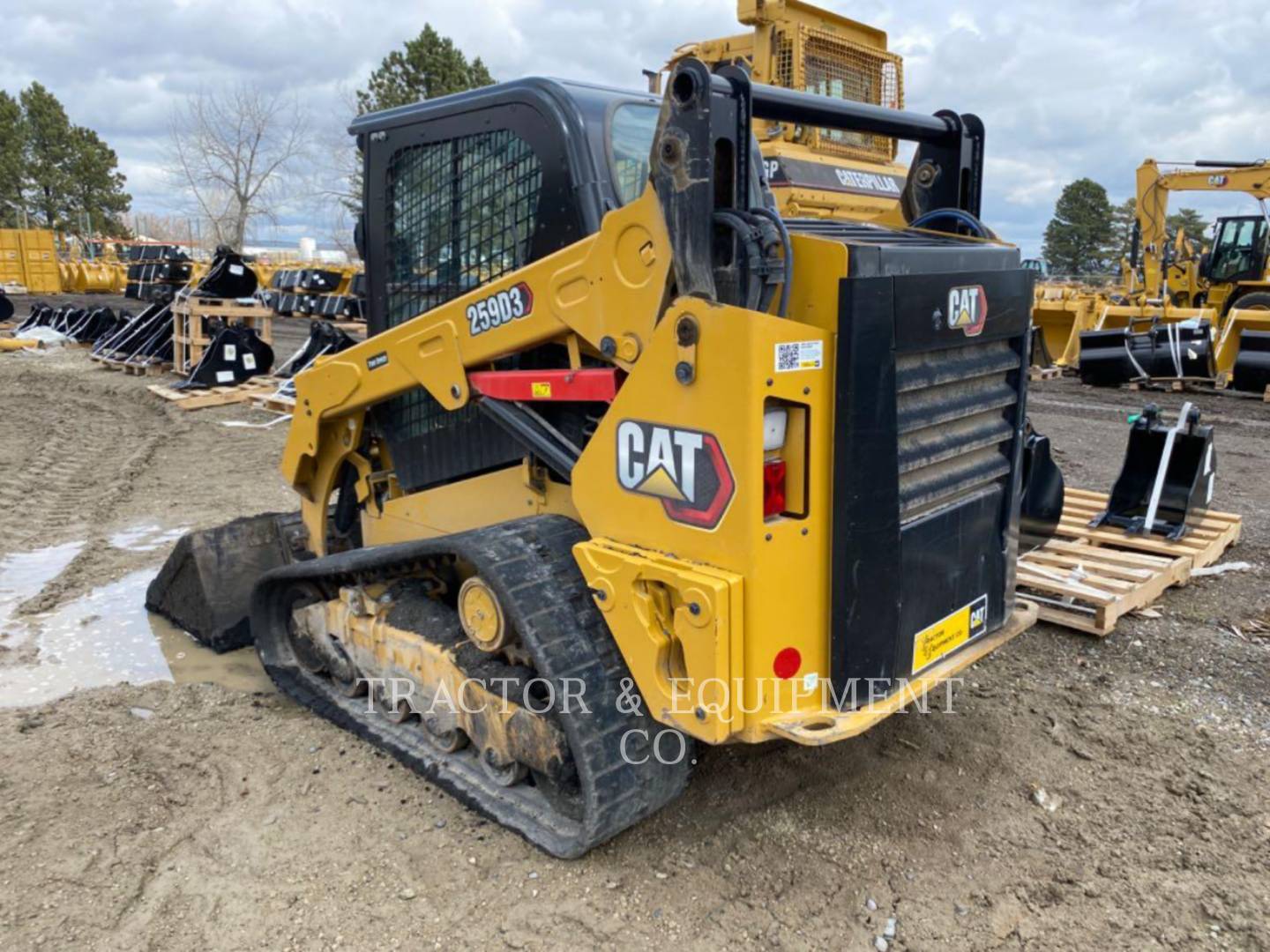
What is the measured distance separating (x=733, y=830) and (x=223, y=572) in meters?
2.82

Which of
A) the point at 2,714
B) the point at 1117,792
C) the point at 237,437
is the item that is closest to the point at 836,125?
the point at 1117,792

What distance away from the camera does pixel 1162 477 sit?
5562mm

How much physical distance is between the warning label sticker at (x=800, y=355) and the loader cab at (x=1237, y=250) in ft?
54.7

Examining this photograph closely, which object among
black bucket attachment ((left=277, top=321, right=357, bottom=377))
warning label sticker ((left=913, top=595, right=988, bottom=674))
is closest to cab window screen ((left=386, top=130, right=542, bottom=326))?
warning label sticker ((left=913, top=595, right=988, bottom=674))

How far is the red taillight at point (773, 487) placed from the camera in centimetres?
244

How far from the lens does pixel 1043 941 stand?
2529mm

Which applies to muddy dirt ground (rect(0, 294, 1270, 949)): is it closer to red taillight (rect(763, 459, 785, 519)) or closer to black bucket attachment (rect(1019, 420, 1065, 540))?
black bucket attachment (rect(1019, 420, 1065, 540))

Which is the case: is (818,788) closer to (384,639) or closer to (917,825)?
(917,825)

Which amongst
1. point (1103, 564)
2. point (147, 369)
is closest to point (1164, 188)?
point (1103, 564)

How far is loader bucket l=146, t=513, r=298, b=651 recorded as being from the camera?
14.9ft

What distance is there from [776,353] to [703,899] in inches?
58.8

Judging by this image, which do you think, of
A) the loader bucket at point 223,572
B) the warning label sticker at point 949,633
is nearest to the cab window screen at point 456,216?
the loader bucket at point 223,572

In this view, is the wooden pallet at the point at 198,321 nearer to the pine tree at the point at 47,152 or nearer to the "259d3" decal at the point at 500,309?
the "259d3" decal at the point at 500,309

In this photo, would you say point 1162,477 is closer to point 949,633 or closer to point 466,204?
point 949,633
